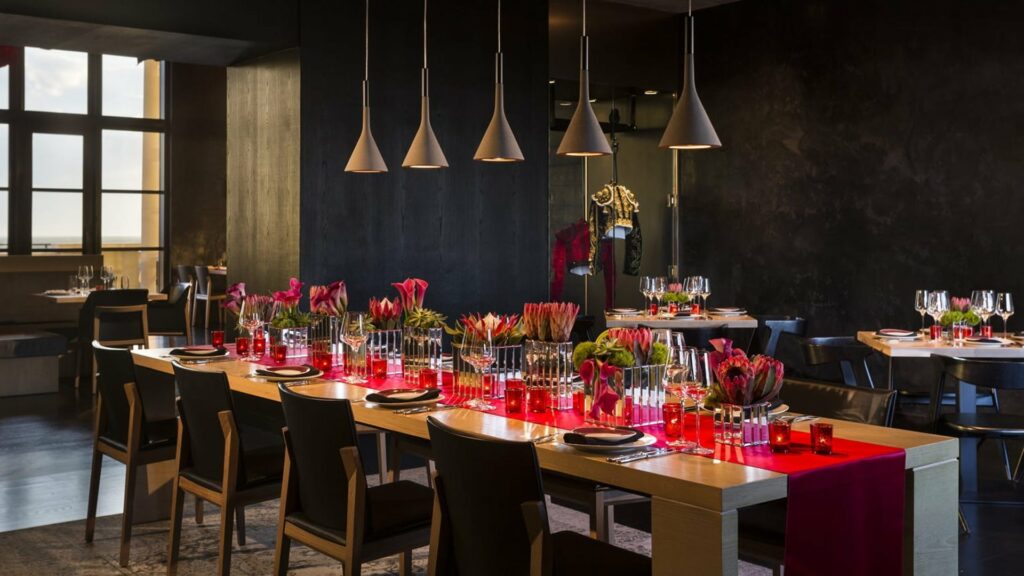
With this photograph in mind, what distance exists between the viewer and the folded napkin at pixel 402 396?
379cm

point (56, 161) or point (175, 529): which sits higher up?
point (56, 161)

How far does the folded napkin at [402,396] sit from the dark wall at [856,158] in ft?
20.3

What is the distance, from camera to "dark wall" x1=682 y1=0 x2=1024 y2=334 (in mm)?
8516

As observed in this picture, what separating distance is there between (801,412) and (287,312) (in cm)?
256

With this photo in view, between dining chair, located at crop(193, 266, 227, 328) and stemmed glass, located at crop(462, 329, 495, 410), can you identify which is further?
dining chair, located at crop(193, 266, 227, 328)

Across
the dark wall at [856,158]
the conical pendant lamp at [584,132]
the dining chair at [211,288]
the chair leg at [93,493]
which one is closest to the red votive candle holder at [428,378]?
the conical pendant lamp at [584,132]

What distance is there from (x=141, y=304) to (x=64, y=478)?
422 cm

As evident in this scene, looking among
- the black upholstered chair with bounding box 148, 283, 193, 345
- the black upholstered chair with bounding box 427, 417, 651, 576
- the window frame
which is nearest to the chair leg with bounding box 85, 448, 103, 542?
the black upholstered chair with bounding box 427, 417, 651, 576

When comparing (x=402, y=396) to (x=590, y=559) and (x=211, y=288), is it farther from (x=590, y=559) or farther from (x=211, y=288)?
(x=211, y=288)

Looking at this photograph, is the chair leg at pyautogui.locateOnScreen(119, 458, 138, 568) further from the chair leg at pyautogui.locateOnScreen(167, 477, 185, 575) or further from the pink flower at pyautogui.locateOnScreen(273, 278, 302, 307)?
the pink flower at pyautogui.locateOnScreen(273, 278, 302, 307)

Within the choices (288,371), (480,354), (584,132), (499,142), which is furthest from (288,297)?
(584,132)

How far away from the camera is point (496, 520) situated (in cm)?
274

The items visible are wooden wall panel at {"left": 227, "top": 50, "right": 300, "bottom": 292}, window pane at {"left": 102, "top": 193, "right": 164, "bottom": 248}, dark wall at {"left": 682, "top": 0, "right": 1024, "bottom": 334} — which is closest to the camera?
wooden wall panel at {"left": 227, "top": 50, "right": 300, "bottom": 292}

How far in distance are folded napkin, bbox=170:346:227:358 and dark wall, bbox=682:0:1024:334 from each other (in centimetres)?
616
